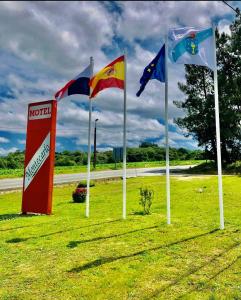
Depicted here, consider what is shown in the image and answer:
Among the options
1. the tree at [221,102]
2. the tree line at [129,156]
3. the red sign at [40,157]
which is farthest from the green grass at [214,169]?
the tree line at [129,156]

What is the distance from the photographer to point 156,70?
11.2 m

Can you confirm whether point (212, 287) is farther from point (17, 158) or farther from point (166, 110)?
point (17, 158)

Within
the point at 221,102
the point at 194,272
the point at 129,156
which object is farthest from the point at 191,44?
the point at 129,156

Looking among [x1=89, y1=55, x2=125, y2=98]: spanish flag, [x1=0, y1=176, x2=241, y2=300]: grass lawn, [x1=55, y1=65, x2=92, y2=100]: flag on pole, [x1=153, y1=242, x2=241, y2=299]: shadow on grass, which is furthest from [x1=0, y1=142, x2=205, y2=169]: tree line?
[x1=153, y1=242, x2=241, y2=299]: shadow on grass

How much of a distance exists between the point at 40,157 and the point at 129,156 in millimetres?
79515

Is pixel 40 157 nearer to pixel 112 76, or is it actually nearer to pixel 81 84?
pixel 81 84

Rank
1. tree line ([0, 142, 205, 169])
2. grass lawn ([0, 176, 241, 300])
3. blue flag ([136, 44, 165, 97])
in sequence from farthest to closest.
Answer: tree line ([0, 142, 205, 169]), blue flag ([136, 44, 165, 97]), grass lawn ([0, 176, 241, 300])

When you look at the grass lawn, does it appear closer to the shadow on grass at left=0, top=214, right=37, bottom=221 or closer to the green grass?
the shadow on grass at left=0, top=214, right=37, bottom=221

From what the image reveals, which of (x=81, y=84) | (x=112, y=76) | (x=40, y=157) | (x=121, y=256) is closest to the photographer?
(x=121, y=256)

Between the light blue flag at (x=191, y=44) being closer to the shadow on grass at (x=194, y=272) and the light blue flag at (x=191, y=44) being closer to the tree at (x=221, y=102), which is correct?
the shadow on grass at (x=194, y=272)

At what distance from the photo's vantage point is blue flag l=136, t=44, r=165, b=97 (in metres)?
11.1

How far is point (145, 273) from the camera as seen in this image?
23.4 ft

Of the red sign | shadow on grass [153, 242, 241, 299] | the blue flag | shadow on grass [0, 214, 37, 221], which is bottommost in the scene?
shadow on grass [153, 242, 241, 299]

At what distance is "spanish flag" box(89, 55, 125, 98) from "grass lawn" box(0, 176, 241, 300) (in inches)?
175
